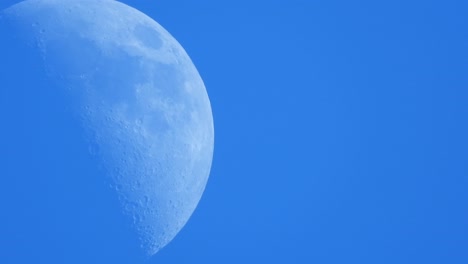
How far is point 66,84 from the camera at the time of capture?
3.48m

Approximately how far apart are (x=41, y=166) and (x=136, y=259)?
3.08ft

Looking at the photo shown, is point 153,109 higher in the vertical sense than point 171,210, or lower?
higher

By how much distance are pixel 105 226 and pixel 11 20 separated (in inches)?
54.1

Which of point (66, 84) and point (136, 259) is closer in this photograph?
point (66, 84)

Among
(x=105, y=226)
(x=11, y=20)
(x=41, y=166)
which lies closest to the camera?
(x=41, y=166)

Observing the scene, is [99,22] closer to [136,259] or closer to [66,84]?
[66,84]

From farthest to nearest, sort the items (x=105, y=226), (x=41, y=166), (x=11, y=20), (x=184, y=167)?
1. (x=184, y=167)
2. (x=11, y=20)
3. (x=105, y=226)
4. (x=41, y=166)

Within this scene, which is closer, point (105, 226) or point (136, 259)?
point (105, 226)

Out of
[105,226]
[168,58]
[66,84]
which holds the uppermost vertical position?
[168,58]

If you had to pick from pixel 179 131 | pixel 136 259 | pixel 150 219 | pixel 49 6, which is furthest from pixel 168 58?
pixel 136 259

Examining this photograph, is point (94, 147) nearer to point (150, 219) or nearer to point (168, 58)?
point (150, 219)

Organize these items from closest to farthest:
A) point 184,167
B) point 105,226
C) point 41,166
Answer: point 41,166, point 105,226, point 184,167

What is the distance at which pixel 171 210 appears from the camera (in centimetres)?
406

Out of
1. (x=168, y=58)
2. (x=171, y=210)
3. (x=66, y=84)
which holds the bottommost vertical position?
(x=171, y=210)
